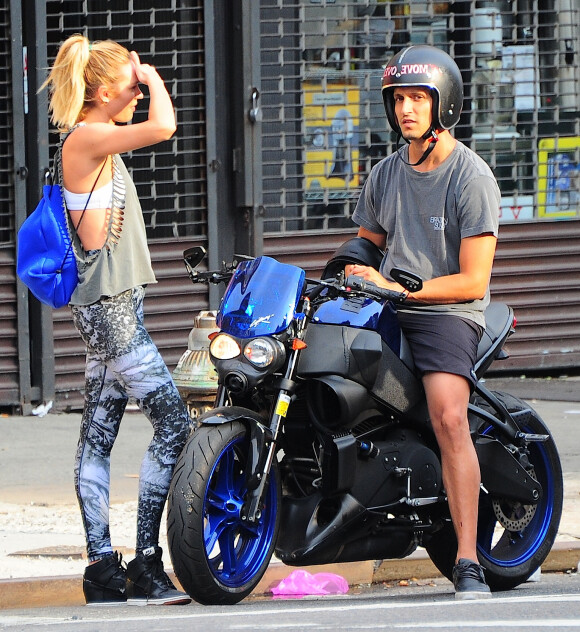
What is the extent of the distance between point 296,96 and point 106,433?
555 cm

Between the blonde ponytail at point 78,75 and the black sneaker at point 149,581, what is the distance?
171 centimetres

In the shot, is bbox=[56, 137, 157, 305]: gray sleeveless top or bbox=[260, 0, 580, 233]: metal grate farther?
bbox=[260, 0, 580, 233]: metal grate

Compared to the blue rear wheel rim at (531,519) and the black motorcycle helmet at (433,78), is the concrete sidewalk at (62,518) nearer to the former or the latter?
the blue rear wheel rim at (531,519)

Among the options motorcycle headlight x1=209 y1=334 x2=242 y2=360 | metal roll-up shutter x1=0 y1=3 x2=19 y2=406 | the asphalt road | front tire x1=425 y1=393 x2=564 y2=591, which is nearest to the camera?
the asphalt road

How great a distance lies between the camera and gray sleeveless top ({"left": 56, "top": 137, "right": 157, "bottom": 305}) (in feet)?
17.8

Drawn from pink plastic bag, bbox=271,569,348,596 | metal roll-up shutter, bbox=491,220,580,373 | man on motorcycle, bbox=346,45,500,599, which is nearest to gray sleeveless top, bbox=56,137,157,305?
man on motorcycle, bbox=346,45,500,599

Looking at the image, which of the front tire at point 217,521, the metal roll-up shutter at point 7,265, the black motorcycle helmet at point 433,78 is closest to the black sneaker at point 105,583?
the front tire at point 217,521

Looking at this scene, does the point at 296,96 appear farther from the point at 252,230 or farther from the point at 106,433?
the point at 106,433

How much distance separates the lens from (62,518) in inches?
281

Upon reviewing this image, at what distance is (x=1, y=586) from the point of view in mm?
5961

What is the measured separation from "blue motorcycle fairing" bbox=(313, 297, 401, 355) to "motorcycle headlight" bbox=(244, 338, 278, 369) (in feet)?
1.08

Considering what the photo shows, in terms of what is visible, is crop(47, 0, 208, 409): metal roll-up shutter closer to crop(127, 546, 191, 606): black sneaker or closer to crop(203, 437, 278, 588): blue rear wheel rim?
crop(127, 546, 191, 606): black sneaker

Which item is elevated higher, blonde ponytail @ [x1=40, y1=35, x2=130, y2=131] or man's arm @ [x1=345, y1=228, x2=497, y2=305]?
blonde ponytail @ [x1=40, y1=35, x2=130, y2=131]

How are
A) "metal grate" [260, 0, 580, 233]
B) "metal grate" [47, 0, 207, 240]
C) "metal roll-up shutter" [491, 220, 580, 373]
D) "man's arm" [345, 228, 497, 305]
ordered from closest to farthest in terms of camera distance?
"man's arm" [345, 228, 497, 305], "metal grate" [47, 0, 207, 240], "metal grate" [260, 0, 580, 233], "metal roll-up shutter" [491, 220, 580, 373]
